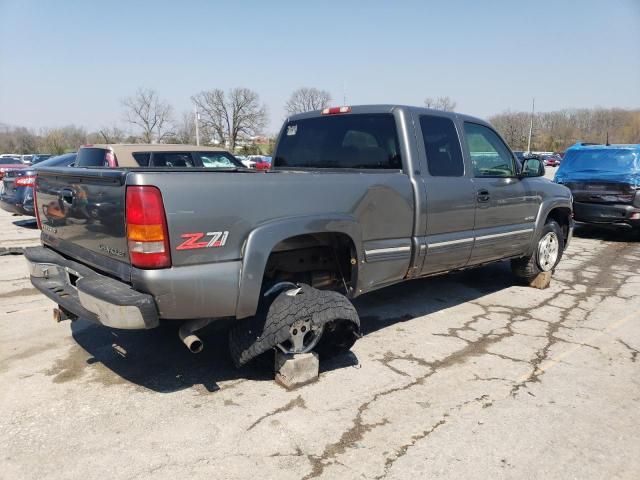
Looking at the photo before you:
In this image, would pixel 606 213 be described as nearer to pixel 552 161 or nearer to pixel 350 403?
pixel 350 403

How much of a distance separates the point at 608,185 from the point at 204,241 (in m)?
9.08

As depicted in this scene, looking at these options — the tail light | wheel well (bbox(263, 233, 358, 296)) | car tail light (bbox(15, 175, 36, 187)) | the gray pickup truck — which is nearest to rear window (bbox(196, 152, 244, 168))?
the tail light

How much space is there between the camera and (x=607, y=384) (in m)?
3.52

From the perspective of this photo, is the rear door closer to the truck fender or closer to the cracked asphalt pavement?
the cracked asphalt pavement

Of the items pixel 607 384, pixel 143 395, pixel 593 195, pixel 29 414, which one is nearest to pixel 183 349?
pixel 143 395

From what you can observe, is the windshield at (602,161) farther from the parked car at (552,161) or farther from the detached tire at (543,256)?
the parked car at (552,161)

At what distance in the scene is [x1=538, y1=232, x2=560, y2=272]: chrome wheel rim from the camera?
19.5 ft

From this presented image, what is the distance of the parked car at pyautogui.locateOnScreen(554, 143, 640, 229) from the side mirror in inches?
193

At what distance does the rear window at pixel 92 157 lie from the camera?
856 cm

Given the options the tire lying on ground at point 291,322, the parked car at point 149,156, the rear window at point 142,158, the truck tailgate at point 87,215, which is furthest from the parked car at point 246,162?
the tire lying on ground at point 291,322

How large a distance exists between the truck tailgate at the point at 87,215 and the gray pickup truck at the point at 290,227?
1 cm

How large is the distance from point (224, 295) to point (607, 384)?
2811 millimetres

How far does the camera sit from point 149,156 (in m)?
8.78

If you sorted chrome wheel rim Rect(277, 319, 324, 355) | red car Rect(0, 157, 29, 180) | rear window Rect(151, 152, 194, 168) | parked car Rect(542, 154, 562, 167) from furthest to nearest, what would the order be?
parked car Rect(542, 154, 562, 167), red car Rect(0, 157, 29, 180), rear window Rect(151, 152, 194, 168), chrome wheel rim Rect(277, 319, 324, 355)
